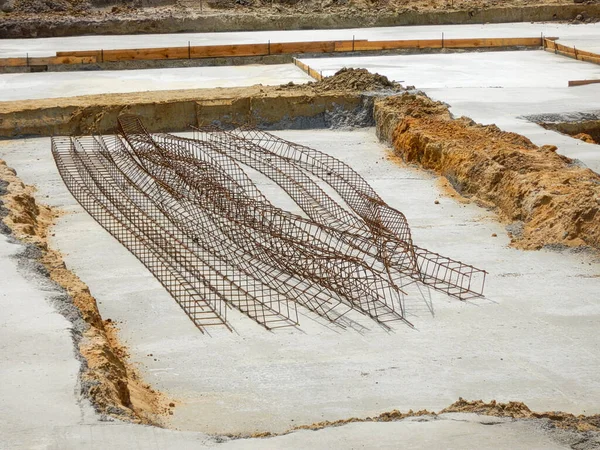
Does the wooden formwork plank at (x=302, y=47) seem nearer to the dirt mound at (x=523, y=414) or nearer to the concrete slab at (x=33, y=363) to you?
the concrete slab at (x=33, y=363)

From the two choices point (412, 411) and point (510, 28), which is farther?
point (510, 28)

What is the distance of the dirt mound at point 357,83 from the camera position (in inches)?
675

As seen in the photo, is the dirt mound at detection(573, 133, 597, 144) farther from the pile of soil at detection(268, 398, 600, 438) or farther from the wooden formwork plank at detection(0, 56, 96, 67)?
the wooden formwork plank at detection(0, 56, 96, 67)

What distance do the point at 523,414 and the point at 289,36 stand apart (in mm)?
20139

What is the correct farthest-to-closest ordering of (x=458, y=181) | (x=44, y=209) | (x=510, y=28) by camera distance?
(x=510, y=28)
(x=458, y=181)
(x=44, y=209)

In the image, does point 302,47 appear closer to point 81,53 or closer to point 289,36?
point 289,36

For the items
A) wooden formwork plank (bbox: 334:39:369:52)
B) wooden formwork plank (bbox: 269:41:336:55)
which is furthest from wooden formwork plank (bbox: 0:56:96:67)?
wooden formwork plank (bbox: 334:39:369:52)

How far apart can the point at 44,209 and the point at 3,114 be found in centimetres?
449

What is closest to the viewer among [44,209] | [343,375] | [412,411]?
[412,411]

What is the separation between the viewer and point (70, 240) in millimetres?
10750

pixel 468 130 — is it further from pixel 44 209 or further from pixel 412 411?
pixel 412 411

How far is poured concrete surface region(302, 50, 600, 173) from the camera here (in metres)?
14.3

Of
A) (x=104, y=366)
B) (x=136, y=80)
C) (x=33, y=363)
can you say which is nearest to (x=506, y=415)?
(x=104, y=366)

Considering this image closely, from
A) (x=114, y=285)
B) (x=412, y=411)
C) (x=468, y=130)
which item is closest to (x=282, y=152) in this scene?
(x=468, y=130)
